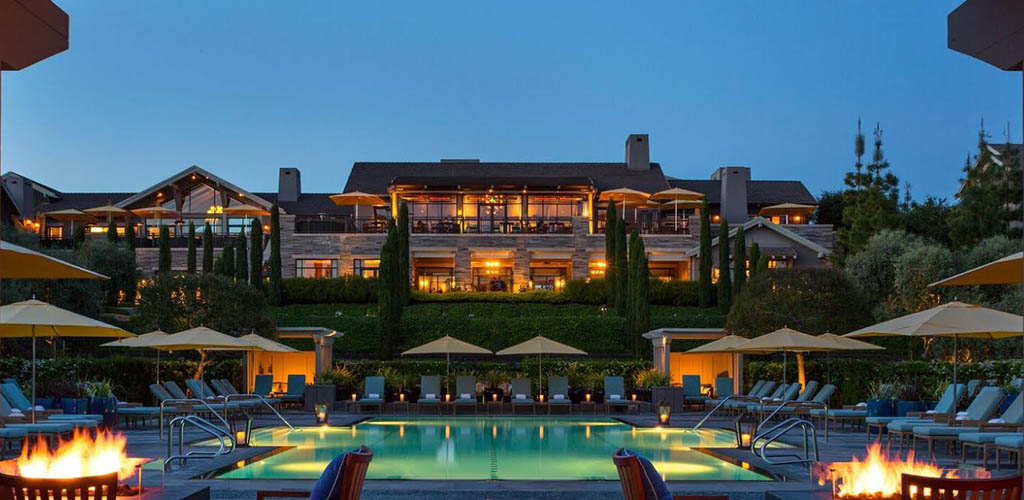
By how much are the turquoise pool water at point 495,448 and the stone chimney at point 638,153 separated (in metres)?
35.2

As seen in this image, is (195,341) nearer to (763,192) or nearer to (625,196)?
(625,196)

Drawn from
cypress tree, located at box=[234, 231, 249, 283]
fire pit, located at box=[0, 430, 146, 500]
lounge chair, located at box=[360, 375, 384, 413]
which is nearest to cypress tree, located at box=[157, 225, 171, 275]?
cypress tree, located at box=[234, 231, 249, 283]

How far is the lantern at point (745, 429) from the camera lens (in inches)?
614

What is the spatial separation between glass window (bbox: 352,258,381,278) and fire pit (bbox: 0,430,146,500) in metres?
42.3

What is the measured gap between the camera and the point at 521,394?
1069 inches

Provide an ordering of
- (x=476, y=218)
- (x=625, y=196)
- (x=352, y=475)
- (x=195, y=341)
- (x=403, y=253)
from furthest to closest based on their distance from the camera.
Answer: (x=625, y=196) < (x=476, y=218) < (x=403, y=253) < (x=195, y=341) < (x=352, y=475)

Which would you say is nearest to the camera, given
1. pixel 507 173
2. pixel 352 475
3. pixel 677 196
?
pixel 352 475

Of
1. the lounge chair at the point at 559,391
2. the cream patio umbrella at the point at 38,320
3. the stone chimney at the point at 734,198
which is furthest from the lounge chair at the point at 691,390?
the stone chimney at the point at 734,198

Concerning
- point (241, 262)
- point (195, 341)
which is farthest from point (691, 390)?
point (241, 262)

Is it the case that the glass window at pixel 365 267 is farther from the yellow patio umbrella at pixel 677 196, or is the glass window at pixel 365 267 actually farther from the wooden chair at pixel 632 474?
the wooden chair at pixel 632 474

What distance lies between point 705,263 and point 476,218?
12317 millimetres

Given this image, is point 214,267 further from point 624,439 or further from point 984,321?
point 984,321

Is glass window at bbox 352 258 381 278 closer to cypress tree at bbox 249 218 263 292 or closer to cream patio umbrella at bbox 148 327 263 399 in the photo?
cypress tree at bbox 249 218 263 292

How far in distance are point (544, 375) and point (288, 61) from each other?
19.1m
